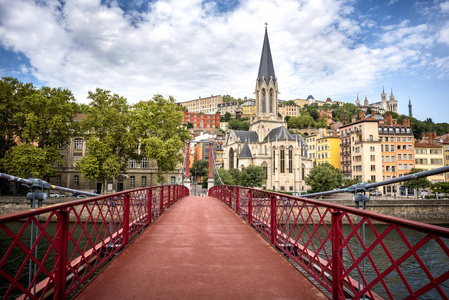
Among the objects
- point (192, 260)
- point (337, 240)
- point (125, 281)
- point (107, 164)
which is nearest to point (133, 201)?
point (192, 260)

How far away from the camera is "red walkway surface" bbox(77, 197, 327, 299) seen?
3.21m

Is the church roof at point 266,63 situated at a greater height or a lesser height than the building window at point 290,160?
greater

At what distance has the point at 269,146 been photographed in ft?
183

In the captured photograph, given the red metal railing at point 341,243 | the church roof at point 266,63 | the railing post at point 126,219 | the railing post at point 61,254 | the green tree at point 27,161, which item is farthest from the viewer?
the church roof at point 266,63

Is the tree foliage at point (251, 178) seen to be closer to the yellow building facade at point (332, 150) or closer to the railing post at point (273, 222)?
the yellow building facade at point (332, 150)

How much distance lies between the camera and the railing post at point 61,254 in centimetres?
289

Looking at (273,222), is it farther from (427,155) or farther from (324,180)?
(427,155)

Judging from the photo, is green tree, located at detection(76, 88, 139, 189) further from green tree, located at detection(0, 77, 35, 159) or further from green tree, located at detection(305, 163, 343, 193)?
green tree, located at detection(305, 163, 343, 193)

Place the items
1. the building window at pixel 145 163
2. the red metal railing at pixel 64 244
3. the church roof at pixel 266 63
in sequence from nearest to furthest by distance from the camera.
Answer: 1. the red metal railing at pixel 64 244
2. the building window at pixel 145 163
3. the church roof at pixel 266 63

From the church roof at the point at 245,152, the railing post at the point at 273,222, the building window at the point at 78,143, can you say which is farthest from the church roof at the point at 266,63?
the railing post at the point at 273,222

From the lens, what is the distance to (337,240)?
3004 mm

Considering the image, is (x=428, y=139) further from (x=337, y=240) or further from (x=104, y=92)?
(x=337, y=240)

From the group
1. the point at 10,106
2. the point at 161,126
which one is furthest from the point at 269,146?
the point at 10,106

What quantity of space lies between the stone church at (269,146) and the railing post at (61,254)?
50.4 meters
